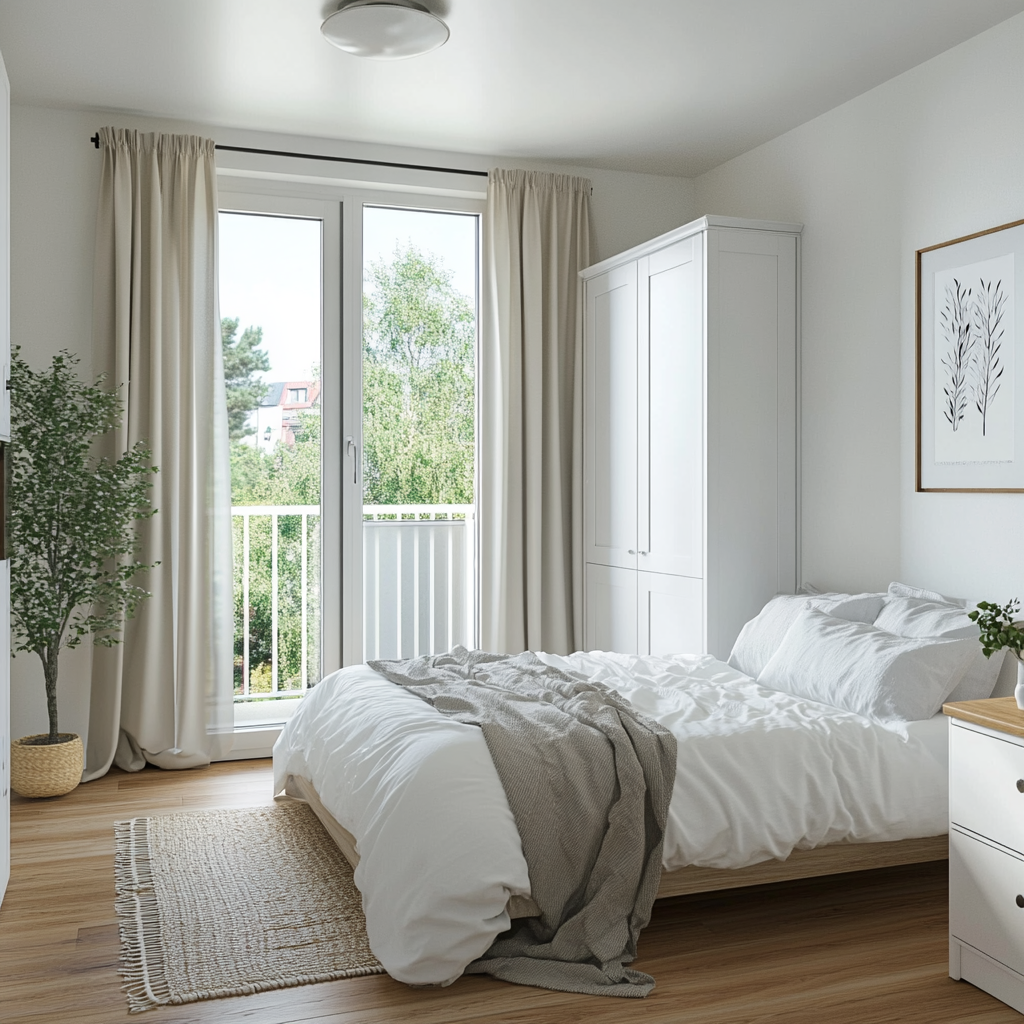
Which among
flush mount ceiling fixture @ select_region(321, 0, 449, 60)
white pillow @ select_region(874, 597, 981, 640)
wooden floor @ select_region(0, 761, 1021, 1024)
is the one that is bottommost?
wooden floor @ select_region(0, 761, 1021, 1024)

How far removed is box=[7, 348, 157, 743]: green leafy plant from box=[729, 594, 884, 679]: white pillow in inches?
96.7

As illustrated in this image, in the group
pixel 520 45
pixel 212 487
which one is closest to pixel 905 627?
pixel 520 45

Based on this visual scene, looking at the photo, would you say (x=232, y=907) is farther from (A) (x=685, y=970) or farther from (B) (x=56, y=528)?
(B) (x=56, y=528)

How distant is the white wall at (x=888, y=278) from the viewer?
11.3 ft

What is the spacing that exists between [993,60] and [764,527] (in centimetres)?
189

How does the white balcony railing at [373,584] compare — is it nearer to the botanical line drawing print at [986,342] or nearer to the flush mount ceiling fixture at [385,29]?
the flush mount ceiling fixture at [385,29]

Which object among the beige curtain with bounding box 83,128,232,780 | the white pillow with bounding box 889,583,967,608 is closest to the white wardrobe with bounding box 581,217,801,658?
the white pillow with bounding box 889,583,967,608

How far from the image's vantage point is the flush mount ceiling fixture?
3342mm

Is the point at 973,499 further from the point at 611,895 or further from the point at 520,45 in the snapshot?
the point at 520,45

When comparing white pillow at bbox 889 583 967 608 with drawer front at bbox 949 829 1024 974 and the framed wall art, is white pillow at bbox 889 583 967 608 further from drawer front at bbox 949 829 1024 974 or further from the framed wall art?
drawer front at bbox 949 829 1024 974

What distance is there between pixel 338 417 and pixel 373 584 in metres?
0.84

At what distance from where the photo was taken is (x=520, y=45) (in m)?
3.70

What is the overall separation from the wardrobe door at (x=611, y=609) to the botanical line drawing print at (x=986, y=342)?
1715 mm

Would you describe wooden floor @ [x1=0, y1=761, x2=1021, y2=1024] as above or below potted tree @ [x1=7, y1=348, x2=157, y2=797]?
below
